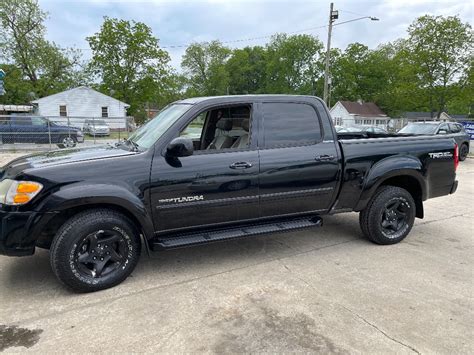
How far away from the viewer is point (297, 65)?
6850cm

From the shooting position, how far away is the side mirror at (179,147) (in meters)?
3.35

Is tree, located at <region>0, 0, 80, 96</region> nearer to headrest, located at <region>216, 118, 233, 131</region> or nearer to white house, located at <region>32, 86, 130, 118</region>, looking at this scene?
white house, located at <region>32, 86, 130, 118</region>

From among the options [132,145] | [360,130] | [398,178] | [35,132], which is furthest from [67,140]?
[398,178]

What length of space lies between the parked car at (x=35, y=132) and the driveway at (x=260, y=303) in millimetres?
14152

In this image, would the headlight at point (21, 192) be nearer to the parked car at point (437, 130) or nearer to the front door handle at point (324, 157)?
the front door handle at point (324, 157)

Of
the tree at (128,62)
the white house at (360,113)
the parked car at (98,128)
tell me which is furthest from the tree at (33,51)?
the white house at (360,113)

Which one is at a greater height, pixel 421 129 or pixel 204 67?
pixel 204 67

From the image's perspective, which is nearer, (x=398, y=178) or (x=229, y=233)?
(x=229, y=233)

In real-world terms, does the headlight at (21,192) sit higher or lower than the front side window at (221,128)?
lower

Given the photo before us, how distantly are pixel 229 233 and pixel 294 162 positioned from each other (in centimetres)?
107

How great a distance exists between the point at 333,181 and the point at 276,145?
0.85 m

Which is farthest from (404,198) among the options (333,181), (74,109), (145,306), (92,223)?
(74,109)

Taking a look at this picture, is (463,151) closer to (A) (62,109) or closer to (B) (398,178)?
(B) (398,178)

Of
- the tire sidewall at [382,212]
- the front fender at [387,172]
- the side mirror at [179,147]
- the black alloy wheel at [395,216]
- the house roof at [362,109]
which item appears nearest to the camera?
the side mirror at [179,147]
